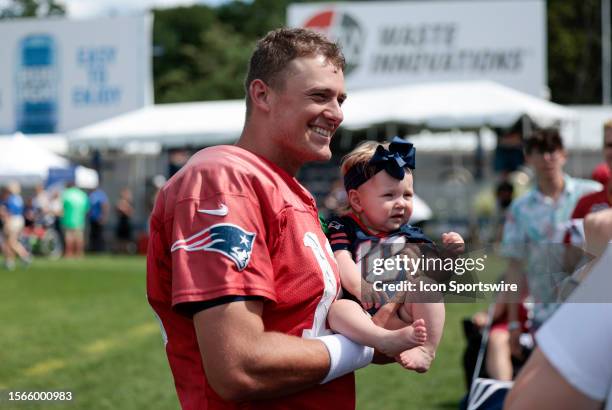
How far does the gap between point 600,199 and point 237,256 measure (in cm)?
316

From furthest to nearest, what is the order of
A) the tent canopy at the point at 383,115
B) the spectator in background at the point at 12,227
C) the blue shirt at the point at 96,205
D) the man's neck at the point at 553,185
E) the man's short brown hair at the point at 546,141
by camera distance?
the blue shirt at the point at 96,205, the tent canopy at the point at 383,115, the spectator in background at the point at 12,227, the man's neck at the point at 553,185, the man's short brown hair at the point at 546,141

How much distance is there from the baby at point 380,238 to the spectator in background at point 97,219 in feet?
72.7

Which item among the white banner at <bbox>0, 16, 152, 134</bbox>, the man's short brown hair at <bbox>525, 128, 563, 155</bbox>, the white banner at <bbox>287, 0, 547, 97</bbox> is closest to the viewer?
the man's short brown hair at <bbox>525, 128, 563, 155</bbox>

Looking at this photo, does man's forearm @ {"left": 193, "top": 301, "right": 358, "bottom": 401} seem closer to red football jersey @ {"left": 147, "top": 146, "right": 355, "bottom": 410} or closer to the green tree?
red football jersey @ {"left": 147, "top": 146, "right": 355, "bottom": 410}

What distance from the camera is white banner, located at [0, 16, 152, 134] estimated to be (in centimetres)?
2852

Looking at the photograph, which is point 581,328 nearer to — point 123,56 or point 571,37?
point 123,56

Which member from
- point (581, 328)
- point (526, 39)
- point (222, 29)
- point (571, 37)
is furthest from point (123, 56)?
point (222, 29)

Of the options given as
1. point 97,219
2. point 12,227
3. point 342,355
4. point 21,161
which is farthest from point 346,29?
point 342,355

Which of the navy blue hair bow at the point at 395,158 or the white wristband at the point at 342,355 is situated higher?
the navy blue hair bow at the point at 395,158

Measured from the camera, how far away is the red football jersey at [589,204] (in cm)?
471

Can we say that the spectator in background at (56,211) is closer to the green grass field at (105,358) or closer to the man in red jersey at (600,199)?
the green grass field at (105,358)

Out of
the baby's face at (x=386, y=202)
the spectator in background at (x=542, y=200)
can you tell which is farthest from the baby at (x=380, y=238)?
the spectator in background at (x=542, y=200)

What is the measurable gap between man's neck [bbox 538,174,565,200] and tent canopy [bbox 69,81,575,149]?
1423 centimetres

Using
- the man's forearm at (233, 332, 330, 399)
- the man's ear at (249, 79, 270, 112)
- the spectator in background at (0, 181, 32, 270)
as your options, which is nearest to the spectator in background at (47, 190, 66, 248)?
the spectator in background at (0, 181, 32, 270)
